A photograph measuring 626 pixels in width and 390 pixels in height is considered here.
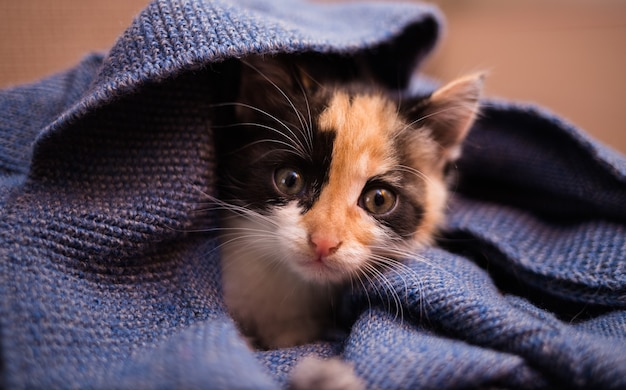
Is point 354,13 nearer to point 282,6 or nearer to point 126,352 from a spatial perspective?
point 282,6

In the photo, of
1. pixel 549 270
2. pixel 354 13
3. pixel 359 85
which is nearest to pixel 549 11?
pixel 354 13

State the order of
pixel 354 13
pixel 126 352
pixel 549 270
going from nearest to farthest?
pixel 126 352 < pixel 549 270 < pixel 354 13

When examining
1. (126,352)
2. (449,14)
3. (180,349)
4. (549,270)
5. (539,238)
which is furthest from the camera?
(449,14)

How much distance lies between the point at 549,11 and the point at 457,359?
163 centimetres

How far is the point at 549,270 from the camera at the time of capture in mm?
870

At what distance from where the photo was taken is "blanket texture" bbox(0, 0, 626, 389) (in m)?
0.62

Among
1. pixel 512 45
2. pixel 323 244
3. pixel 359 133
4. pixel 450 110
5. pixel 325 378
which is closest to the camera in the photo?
pixel 325 378

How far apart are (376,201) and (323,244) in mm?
180

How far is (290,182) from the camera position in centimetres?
91

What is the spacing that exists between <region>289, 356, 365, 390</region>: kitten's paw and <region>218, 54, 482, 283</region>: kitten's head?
0.24 m

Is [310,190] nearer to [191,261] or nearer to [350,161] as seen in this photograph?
[350,161]

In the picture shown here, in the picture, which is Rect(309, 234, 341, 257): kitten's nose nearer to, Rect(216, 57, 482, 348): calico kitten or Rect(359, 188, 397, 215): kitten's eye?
Rect(216, 57, 482, 348): calico kitten

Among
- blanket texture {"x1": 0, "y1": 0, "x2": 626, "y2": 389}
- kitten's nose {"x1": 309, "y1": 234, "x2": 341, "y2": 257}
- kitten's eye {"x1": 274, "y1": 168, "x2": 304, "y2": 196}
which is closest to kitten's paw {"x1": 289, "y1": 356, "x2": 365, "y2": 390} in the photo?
blanket texture {"x1": 0, "y1": 0, "x2": 626, "y2": 389}

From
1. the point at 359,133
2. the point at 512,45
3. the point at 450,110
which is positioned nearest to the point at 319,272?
the point at 359,133
